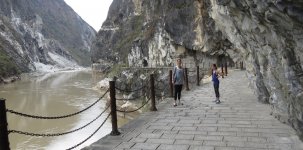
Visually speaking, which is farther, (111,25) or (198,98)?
(111,25)

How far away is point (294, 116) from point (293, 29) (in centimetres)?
243

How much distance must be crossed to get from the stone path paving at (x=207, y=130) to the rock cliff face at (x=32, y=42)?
215ft

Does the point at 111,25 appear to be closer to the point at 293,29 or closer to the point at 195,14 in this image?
the point at 195,14

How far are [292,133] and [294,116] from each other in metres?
0.47

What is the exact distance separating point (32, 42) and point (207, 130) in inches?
4724

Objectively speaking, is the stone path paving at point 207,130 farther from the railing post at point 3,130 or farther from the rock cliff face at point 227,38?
the railing post at point 3,130

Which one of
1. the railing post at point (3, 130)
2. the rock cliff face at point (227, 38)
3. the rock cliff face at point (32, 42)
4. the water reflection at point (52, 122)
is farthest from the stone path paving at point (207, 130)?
the rock cliff face at point (32, 42)

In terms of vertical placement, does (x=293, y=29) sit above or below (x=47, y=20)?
below

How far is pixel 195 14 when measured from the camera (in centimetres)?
3956

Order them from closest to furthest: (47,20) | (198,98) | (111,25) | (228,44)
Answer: (198,98) < (228,44) < (111,25) < (47,20)

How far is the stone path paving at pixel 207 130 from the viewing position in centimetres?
805

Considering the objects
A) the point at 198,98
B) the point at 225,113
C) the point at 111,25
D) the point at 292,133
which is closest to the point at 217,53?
the point at 198,98

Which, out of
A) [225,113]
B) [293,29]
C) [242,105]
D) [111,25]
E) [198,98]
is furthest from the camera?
[111,25]

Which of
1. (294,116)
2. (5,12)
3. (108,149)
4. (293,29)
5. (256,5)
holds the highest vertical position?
(5,12)
